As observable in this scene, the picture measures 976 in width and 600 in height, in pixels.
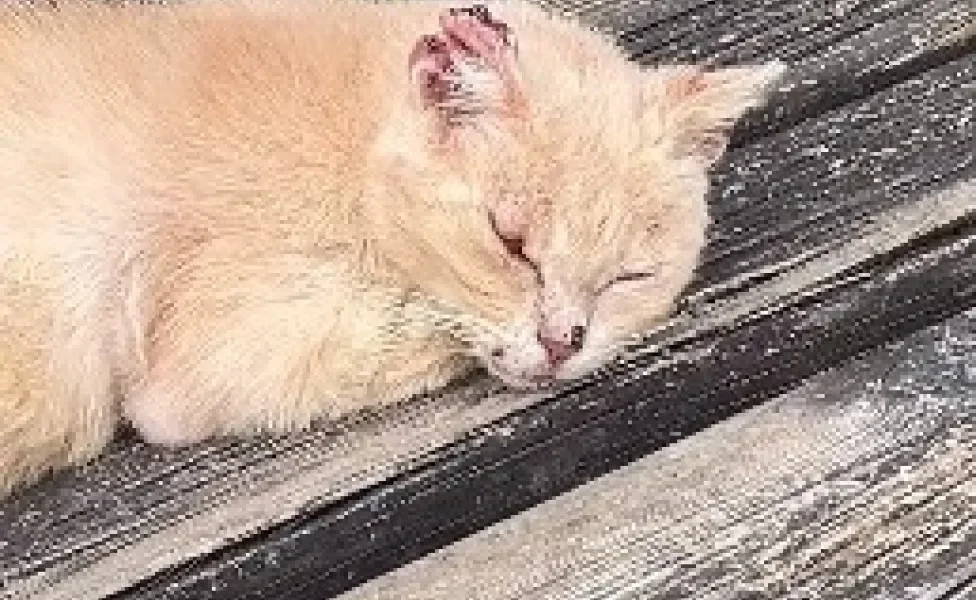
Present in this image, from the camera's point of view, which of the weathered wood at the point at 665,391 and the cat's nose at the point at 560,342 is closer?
the weathered wood at the point at 665,391

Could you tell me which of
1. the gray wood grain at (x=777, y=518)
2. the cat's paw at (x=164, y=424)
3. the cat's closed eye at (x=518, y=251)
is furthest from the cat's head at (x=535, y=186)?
the cat's paw at (x=164, y=424)

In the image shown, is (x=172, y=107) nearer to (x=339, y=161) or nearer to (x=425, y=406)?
(x=339, y=161)

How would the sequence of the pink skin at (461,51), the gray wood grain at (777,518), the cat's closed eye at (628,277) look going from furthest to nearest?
the cat's closed eye at (628,277), the pink skin at (461,51), the gray wood grain at (777,518)

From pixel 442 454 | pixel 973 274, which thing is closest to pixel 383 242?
pixel 442 454

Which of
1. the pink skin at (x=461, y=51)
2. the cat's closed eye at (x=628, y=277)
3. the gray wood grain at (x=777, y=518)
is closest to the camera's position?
the gray wood grain at (x=777, y=518)

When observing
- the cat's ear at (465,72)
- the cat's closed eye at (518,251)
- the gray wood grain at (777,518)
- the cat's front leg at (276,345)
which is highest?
the cat's ear at (465,72)

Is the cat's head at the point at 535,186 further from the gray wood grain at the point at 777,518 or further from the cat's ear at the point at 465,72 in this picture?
the gray wood grain at the point at 777,518

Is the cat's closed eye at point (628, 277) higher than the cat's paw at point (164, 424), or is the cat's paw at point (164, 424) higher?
the cat's closed eye at point (628, 277)

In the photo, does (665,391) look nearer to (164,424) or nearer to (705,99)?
(705,99)
